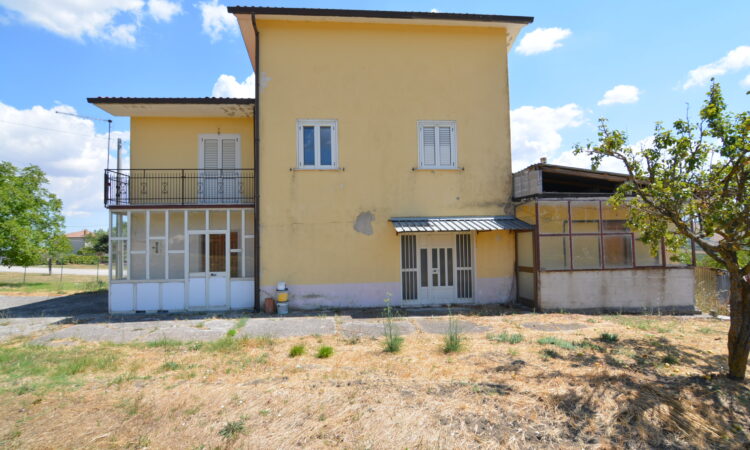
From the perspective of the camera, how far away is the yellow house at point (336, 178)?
11.8m

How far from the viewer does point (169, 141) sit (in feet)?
42.7

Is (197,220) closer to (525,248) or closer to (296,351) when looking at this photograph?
(296,351)

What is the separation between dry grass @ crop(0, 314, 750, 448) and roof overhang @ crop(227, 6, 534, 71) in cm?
930

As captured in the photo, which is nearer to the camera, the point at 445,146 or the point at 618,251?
the point at 445,146

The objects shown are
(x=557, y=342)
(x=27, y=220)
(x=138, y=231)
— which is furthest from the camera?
(x=27, y=220)

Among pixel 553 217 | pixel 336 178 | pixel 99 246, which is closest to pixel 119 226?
pixel 336 178

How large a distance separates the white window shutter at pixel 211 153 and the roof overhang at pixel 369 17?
11.3ft

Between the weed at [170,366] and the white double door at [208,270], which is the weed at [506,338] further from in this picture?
the white double door at [208,270]

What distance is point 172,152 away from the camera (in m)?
13.0

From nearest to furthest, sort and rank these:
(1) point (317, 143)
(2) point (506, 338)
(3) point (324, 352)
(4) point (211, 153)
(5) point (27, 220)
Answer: (3) point (324, 352), (2) point (506, 338), (1) point (317, 143), (4) point (211, 153), (5) point (27, 220)

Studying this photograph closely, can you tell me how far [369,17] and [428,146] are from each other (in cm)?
414

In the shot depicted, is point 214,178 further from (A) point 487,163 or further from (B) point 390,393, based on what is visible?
(B) point 390,393

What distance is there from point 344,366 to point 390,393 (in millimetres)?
1432

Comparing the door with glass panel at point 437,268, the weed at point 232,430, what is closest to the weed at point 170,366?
the weed at point 232,430
